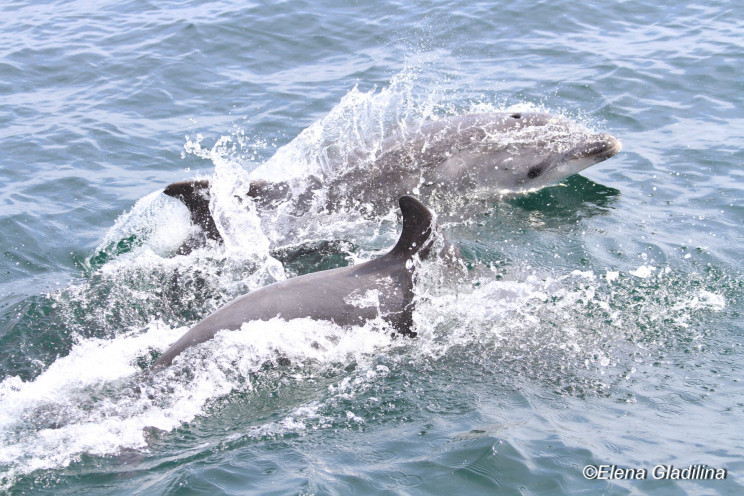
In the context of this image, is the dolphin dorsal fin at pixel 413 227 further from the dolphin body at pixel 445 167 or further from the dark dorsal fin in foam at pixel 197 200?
the dark dorsal fin in foam at pixel 197 200

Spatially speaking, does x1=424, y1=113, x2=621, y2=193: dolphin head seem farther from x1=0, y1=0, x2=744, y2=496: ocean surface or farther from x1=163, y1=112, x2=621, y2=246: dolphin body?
x1=0, y1=0, x2=744, y2=496: ocean surface

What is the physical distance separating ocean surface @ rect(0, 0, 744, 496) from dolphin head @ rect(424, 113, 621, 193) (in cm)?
36

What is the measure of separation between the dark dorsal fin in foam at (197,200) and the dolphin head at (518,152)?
10.8 ft

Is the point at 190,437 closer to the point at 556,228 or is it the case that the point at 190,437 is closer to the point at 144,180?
the point at 556,228

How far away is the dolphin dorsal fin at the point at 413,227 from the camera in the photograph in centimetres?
775

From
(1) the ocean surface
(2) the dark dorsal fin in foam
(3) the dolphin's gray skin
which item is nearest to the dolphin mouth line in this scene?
(1) the ocean surface

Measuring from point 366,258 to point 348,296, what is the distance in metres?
2.47

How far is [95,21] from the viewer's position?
72.9 ft

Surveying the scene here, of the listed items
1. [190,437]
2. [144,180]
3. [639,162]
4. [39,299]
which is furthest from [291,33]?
[190,437]

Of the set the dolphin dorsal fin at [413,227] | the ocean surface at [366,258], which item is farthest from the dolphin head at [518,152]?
the dolphin dorsal fin at [413,227]

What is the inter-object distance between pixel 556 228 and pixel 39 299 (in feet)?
22.5

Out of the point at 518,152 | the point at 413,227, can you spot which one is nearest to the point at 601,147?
the point at 518,152

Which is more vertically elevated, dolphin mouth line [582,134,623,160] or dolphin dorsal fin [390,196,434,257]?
dolphin dorsal fin [390,196,434,257]

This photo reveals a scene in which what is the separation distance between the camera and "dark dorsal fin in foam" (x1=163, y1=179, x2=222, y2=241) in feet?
33.0
